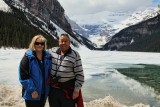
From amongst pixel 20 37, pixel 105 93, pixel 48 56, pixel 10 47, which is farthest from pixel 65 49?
pixel 20 37

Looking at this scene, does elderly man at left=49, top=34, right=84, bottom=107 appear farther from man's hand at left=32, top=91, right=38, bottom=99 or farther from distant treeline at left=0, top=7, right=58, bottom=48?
distant treeline at left=0, top=7, right=58, bottom=48

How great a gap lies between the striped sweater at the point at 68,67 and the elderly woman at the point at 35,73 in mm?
167

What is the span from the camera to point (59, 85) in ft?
30.3

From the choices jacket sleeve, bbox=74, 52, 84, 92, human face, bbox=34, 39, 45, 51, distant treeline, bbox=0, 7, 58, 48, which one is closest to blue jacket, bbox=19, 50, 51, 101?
human face, bbox=34, 39, 45, 51

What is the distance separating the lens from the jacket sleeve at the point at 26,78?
8883 mm

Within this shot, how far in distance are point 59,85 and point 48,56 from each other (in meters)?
0.74

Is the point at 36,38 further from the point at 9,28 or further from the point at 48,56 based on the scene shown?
the point at 9,28

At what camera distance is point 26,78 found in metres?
8.94

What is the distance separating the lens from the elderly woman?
8922 mm

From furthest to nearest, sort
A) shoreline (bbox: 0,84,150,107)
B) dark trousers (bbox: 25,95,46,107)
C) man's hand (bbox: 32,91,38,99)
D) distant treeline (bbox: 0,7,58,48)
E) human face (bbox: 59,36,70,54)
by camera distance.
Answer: distant treeline (bbox: 0,7,58,48), shoreline (bbox: 0,84,150,107), human face (bbox: 59,36,70,54), dark trousers (bbox: 25,95,46,107), man's hand (bbox: 32,91,38,99)

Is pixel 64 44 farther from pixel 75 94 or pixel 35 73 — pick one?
pixel 75 94

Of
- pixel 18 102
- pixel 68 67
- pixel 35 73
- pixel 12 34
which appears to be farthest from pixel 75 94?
pixel 12 34

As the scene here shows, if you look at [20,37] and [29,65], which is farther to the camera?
[20,37]

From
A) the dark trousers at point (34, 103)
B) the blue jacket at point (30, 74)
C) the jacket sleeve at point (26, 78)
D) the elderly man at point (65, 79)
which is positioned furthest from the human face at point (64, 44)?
the dark trousers at point (34, 103)
